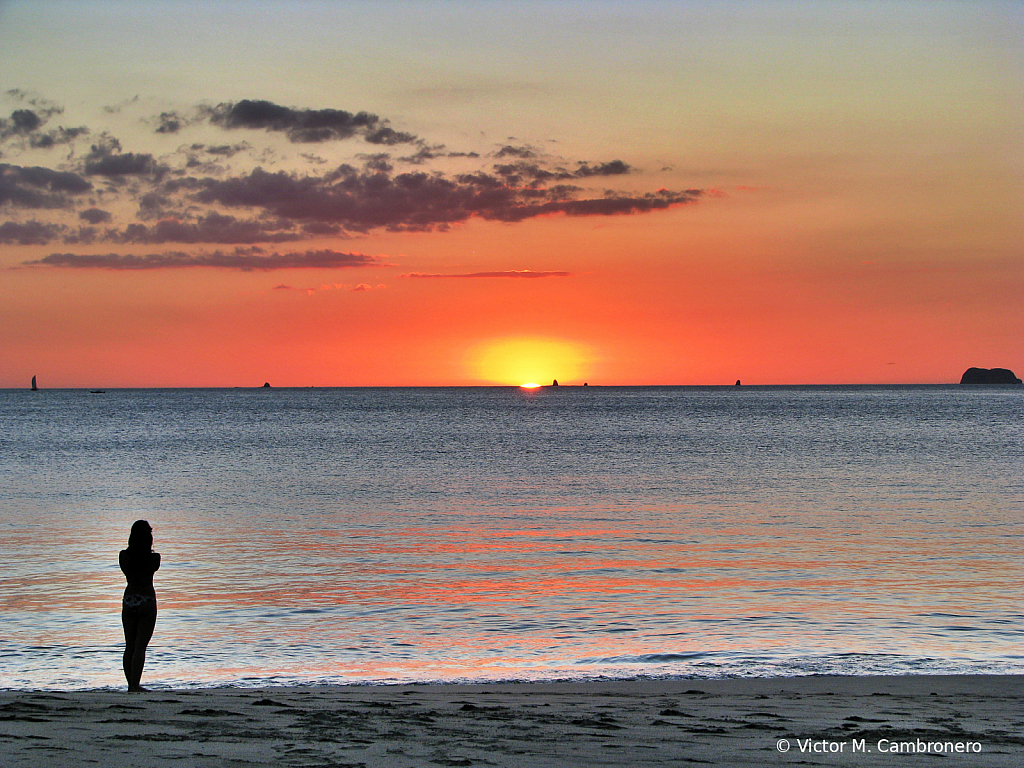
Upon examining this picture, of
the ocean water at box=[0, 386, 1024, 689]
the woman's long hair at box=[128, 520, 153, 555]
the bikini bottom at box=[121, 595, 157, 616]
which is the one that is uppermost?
the woman's long hair at box=[128, 520, 153, 555]

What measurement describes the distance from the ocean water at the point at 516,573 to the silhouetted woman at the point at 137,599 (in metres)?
1.18

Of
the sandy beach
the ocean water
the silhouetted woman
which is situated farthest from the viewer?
the ocean water

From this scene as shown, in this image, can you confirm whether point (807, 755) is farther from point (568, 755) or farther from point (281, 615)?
point (281, 615)

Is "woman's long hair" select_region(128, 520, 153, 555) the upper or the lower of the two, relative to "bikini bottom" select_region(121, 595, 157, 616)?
upper

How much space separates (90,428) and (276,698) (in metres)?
84.8

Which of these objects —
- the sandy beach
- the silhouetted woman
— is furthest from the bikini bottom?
the sandy beach

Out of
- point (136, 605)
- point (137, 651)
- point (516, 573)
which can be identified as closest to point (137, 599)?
point (136, 605)

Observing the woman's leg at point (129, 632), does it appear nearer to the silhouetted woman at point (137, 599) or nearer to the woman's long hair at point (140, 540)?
the silhouetted woman at point (137, 599)

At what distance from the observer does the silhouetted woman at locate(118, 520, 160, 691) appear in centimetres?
942

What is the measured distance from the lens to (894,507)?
2769cm

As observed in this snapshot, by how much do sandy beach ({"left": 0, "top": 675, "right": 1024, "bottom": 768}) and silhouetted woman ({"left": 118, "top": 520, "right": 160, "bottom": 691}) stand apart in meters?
0.45

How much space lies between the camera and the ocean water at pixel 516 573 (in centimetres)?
1158

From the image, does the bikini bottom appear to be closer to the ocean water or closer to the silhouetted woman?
the silhouetted woman

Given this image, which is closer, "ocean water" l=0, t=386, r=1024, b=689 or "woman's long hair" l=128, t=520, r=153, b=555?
"woman's long hair" l=128, t=520, r=153, b=555
